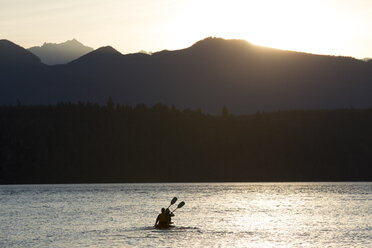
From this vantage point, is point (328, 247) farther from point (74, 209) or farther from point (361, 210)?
point (74, 209)

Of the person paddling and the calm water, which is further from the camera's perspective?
the person paddling

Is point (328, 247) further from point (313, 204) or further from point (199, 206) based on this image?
point (313, 204)

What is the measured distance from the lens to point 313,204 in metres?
145

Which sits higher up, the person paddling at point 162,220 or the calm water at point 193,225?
the person paddling at point 162,220

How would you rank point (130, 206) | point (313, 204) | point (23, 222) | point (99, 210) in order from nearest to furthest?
point (23, 222)
point (99, 210)
point (130, 206)
point (313, 204)

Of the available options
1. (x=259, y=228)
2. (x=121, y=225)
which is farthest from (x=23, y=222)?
(x=259, y=228)

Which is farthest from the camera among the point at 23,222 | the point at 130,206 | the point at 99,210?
the point at 130,206

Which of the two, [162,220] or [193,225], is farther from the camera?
[193,225]

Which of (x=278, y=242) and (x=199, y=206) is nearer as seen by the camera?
(x=278, y=242)

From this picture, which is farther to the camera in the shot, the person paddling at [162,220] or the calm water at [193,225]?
the person paddling at [162,220]

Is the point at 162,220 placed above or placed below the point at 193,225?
above

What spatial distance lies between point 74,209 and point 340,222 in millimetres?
52165

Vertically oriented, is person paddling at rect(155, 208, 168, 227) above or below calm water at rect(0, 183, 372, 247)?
above

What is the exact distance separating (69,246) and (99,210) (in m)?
54.9
